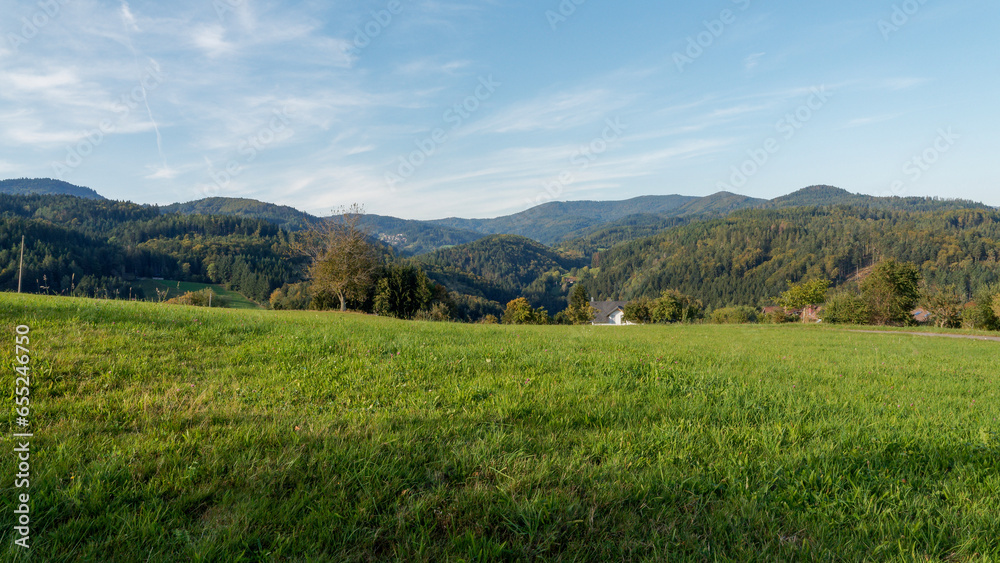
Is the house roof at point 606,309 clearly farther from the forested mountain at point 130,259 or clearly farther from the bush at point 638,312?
the forested mountain at point 130,259

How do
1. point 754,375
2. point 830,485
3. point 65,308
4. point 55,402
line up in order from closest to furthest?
point 830,485
point 55,402
point 754,375
point 65,308

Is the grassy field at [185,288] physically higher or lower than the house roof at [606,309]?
higher

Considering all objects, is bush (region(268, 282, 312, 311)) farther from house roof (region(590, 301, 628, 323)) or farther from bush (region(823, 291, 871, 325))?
house roof (region(590, 301, 628, 323))

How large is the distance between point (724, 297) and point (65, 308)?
20319 cm

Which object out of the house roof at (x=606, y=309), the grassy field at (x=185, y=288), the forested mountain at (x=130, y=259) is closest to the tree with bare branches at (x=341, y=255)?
the forested mountain at (x=130, y=259)

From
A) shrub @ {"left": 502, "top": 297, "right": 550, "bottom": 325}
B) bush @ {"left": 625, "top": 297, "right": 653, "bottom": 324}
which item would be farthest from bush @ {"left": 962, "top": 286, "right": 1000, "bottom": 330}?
shrub @ {"left": 502, "top": 297, "right": 550, "bottom": 325}

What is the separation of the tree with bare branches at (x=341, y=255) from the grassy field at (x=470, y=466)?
124 feet

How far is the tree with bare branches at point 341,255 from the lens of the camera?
43062mm

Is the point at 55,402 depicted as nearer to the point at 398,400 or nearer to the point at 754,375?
the point at 398,400

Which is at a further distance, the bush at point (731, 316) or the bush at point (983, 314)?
the bush at point (731, 316)

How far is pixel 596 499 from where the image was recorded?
119 inches

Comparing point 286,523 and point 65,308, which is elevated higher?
point 65,308

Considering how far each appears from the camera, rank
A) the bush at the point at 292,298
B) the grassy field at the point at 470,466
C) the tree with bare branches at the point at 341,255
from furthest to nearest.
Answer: the bush at the point at 292,298, the tree with bare branches at the point at 341,255, the grassy field at the point at 470,466

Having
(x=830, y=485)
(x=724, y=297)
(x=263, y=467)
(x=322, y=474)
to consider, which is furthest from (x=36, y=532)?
(x=724, y=297)
